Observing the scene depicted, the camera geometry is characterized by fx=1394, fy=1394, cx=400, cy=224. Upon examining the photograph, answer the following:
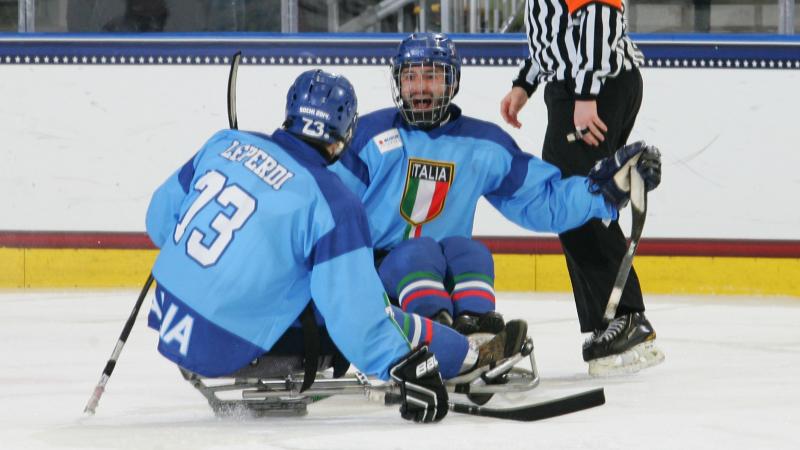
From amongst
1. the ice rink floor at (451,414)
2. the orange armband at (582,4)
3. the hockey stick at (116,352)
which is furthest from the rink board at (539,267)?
the hockey stick at (116,352)

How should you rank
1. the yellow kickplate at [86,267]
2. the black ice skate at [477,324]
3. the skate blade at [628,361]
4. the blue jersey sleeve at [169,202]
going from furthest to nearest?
the yellow kickplate at [86,267] → the skate blade at [628,361] → the black ice skate at [477,324] → the blue jersey sleeve at [169,202]

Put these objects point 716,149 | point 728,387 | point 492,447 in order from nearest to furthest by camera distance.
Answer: point 492,447 → point 728,387 → point 716,149

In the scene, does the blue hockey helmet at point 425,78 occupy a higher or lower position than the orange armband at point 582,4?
lower

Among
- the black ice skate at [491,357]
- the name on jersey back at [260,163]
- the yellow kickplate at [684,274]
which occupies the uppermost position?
the name on jersey back at [260,163]

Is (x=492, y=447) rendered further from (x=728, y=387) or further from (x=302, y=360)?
(x=728, y=387)

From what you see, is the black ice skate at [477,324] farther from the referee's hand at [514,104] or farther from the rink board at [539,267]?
the rink board at [539,267]

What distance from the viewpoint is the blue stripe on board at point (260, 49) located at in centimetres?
503

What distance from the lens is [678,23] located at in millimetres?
5039

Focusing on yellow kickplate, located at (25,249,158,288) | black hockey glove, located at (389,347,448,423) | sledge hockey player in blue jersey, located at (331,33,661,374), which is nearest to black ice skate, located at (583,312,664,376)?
sledge hockey player in blue jersey, located at (331,33,661,374)

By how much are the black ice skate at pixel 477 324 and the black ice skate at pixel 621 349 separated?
0.52 m

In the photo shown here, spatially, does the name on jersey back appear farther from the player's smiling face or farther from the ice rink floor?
the player's smiling face

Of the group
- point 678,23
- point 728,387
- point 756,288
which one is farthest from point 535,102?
point 728,387

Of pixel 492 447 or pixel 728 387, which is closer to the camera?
pixel 492 447

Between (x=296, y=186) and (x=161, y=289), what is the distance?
322 millimetres
